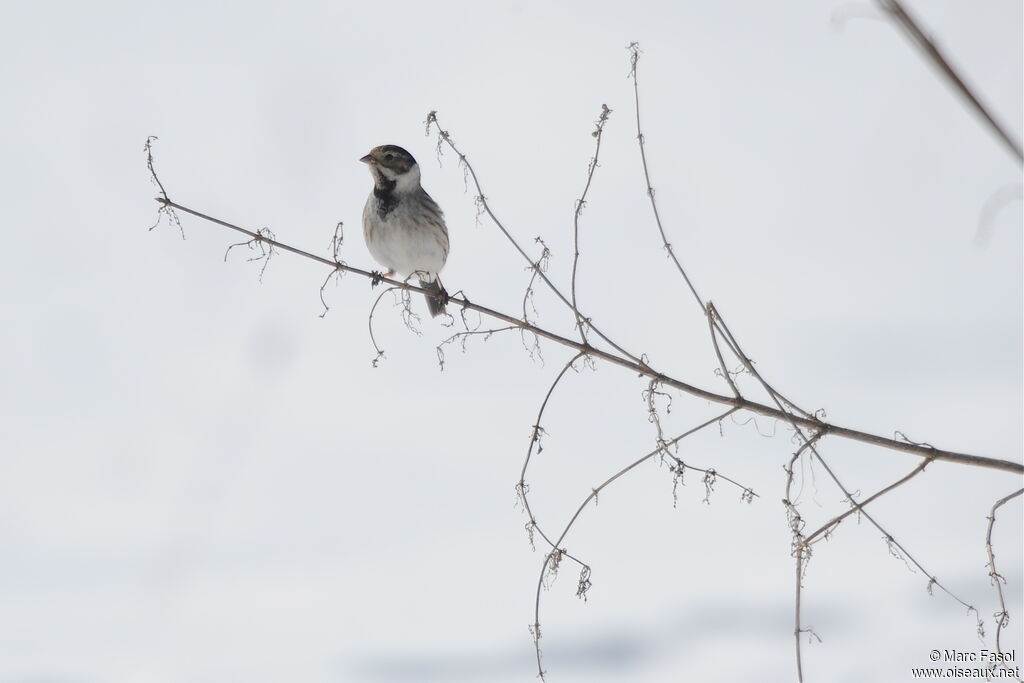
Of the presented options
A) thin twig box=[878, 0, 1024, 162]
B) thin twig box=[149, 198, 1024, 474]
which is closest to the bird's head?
thin twig box=[149, 198, 1024, 474]

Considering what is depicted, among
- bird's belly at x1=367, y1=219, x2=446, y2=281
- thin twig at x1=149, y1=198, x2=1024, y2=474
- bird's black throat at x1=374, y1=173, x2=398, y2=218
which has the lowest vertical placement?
thin twig at x1=149, y1=198, x2=1024, y2=474

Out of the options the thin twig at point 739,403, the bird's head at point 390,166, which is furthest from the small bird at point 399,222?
the thin twig at point 739,403

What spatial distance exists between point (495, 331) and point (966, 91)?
1.96 metres

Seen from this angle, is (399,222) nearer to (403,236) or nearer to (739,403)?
(403,236)

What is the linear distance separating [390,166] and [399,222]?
15.5 inches

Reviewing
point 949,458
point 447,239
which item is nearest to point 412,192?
point 447,239

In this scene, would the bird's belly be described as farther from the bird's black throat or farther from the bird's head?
the bird's head

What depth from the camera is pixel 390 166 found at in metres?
6.57

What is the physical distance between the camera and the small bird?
255 inches

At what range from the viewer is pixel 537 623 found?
2.48 m

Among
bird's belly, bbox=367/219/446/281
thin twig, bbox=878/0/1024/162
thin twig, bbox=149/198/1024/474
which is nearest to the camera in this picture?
thin twig, bbox=878/0/1024/162

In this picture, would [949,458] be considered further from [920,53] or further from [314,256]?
[314,256]

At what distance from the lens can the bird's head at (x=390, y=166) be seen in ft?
21.5

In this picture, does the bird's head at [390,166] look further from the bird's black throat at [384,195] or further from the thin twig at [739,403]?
the thin twig at [739,403]
